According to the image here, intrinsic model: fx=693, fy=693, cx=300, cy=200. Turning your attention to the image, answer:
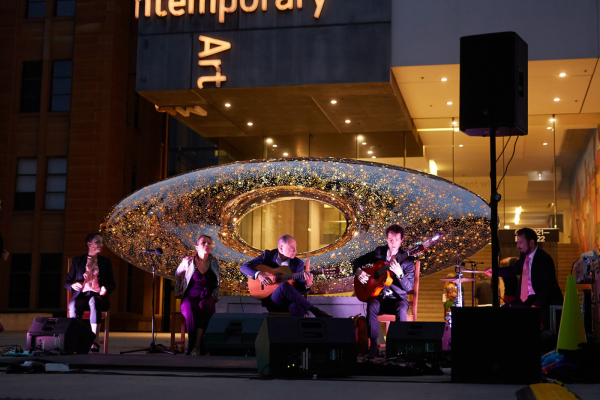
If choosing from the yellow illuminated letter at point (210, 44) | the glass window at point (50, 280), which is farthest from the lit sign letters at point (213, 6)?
the glass window at point (50, 280)

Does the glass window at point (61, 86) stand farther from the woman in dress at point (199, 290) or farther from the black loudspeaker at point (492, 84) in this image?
the black loudspeaker at point (492, 84)

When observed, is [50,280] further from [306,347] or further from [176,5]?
[306,347]

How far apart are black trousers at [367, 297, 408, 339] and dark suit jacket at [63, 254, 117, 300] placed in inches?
123

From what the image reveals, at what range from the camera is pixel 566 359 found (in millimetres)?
4500

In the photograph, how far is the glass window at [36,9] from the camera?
63.9ft

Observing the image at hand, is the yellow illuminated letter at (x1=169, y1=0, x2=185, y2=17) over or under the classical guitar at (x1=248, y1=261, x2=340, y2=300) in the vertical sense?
over

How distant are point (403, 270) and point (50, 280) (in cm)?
1408

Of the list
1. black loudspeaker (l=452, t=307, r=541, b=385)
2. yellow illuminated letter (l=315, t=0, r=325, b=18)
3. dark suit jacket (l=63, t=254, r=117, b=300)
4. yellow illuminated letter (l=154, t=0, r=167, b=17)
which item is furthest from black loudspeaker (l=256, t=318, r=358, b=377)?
yellow illuminated letter (l=154, t=0, r=167, b=17)

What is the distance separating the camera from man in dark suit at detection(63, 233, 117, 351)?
26.3ft

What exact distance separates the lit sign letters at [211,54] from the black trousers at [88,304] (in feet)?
21.4

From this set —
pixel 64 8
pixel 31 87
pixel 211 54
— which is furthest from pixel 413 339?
pixel 64 8

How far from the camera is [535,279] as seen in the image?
625 centimetres

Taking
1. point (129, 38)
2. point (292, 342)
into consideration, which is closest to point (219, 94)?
point (129, 38)

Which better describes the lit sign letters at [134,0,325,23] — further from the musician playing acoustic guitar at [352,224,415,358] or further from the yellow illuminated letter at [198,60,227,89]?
the musician playing acoustic guitar at [352,224,415,358]
